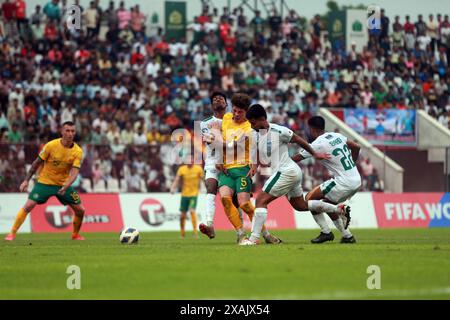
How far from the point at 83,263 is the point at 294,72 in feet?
97.9

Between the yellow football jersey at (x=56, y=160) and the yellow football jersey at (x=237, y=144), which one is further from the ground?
the yellow football jersey at (x=237, y=144)

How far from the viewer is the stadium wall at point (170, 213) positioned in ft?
101

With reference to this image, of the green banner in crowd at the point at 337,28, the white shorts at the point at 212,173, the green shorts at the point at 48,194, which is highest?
the green banner in crowd at the point at 337,28

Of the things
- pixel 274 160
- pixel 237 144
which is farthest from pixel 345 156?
pixel 237 144

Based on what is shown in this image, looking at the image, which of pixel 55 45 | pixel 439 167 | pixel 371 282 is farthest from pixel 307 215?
pixel 371 282

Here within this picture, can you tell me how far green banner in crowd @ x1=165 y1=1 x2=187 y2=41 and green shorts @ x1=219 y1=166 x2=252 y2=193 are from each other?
79.2ft

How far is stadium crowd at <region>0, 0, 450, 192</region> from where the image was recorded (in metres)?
32.8

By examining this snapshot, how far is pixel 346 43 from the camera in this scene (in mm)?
45750

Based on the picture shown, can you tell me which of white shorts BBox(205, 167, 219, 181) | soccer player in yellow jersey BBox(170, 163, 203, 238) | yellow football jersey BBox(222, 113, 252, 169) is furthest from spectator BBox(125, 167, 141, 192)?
yellow football jersey BBox(222, 113, 252, 169)

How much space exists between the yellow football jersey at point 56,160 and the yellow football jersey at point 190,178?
799 centimetres

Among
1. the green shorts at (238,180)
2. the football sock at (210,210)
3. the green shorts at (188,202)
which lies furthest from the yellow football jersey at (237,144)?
the green shorts at (188,202)

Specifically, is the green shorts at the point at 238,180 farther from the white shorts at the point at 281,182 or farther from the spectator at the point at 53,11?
the spectator at the point at 53,11

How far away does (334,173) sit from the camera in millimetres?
18781

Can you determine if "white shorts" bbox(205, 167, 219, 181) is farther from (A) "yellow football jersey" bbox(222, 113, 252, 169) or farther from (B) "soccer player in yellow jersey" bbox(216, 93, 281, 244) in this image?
(A) "yellow football jersey" bbox(222, 113, 252, 169)
